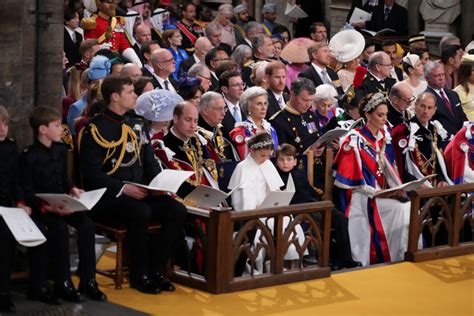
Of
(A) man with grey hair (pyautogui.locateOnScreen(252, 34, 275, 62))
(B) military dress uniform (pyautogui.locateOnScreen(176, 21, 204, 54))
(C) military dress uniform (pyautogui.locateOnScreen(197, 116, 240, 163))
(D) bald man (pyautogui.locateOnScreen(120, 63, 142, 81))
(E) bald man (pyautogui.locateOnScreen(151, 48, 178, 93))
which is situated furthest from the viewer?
(B) military dress uniform (pyautogui.locateOnScreen(176, 21, 204, 54))

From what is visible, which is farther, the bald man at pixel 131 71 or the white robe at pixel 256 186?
the bald man at pixel 131 71

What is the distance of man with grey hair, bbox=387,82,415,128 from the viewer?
38.7 ft

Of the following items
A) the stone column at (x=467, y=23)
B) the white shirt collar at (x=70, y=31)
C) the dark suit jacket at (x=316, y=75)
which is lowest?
the dark suit jacket at (x=316, y=75)

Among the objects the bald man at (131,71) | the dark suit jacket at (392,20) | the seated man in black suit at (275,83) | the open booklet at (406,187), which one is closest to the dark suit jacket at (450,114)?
the seated man in black suit at (275,83)

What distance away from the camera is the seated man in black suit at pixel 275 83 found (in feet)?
39.3

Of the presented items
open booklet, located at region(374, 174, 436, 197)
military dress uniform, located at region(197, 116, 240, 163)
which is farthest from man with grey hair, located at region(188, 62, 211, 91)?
open booklet, located at region(374, 174, 436, 197)

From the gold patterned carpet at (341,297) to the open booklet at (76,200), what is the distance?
764 millimetres

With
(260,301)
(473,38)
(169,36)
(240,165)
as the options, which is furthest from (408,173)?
(473,38)

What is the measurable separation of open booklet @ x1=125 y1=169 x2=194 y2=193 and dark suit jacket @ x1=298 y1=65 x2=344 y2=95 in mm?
4575

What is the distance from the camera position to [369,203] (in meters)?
10.8

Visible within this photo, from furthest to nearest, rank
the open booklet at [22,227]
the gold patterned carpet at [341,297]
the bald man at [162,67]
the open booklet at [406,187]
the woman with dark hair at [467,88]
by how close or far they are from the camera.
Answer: the woman with dark hair at [467,88], the bald man at [162,67], the open booklet at [406,187], the gold patterned carpet at [341,297], the open booklet at [22,227]

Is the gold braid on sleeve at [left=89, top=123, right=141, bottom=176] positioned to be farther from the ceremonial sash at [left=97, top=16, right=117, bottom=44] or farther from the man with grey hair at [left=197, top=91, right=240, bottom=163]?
the ceremonial sash at [left=97, top=16, right=117, bottom=44]

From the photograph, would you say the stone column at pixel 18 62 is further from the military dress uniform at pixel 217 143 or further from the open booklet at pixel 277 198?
the open booklet at pixel 277 198

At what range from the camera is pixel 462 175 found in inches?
452
